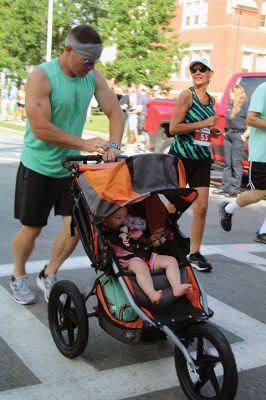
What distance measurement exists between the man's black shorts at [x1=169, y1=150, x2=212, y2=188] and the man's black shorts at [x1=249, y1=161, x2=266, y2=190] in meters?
1.33

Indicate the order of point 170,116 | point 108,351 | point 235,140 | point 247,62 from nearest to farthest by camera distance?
point 108,351, point 235,140, point 170,116, point 247,62

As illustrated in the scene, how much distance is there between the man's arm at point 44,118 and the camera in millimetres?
3941

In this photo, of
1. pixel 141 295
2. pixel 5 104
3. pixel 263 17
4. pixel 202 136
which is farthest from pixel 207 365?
pixel 263 17

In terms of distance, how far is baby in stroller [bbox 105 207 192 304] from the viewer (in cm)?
343

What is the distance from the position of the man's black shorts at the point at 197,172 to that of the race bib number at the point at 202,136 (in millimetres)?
166

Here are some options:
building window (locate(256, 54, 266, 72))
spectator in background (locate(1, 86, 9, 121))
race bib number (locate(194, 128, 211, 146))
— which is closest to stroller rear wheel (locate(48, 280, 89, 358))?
race bib number (locate(194, 128, 211, 146))

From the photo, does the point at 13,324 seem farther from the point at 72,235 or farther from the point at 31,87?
the point at 31,87

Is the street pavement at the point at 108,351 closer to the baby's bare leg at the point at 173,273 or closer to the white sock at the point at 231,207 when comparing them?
the baby's bare leg at the point at 173,273

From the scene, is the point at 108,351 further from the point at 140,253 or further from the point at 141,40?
the point at 141,40

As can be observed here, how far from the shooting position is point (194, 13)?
43219mm

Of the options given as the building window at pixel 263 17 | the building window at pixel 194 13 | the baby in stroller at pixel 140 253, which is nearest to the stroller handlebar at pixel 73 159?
the baby in stroller at pixel 140 253

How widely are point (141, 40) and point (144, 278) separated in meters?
29.6

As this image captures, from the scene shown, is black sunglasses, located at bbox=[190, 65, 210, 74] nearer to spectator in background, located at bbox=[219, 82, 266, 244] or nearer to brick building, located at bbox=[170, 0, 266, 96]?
spectator in background, located at bbox=[219, 82, 266, 244]

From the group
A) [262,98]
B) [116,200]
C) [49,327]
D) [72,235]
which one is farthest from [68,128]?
[262,98]
